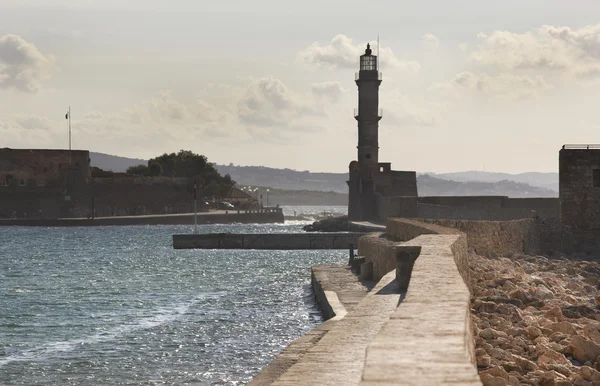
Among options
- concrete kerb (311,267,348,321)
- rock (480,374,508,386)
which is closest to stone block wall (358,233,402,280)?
concrete kerb (311,267,348,321)

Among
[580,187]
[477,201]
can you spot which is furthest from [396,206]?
[580,187]

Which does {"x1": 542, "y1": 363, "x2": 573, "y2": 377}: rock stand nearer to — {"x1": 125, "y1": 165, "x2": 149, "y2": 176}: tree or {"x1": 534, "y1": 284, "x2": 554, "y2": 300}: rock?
{"x1": 534, "y1": 284, "x2": 554, "y2": 300}: rock

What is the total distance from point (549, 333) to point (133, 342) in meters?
8.69

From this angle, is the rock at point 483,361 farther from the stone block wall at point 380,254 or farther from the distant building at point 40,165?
the distant building at point 40,165

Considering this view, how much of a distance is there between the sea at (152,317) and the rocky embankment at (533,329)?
3675 mm

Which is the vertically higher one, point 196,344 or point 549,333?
point 549,333

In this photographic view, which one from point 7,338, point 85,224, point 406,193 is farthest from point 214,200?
point 7,338

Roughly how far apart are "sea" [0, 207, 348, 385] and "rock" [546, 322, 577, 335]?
14.3 feet

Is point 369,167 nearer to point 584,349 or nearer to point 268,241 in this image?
point 268,241

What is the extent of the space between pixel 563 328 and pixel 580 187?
1814cm

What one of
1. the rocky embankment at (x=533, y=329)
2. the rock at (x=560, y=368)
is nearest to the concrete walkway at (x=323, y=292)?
the rocky embankment at (x=533, y=329)

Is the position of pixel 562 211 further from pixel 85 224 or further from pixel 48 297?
pixel 85 224

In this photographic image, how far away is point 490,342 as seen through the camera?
9133mm

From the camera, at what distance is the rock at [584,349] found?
29.2ft
